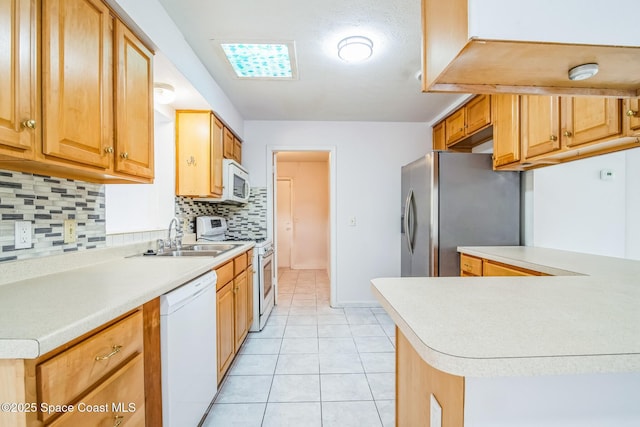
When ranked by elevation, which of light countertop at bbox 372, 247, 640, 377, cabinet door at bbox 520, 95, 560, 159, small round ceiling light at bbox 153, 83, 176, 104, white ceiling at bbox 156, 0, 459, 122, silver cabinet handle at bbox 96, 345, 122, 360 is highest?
white ceiling at bbox 156, 0, 459, 122

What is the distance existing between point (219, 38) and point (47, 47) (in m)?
1.07

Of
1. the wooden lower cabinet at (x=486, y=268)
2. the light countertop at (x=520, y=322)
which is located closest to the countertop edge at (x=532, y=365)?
the light countertop at (x=520, y=322)

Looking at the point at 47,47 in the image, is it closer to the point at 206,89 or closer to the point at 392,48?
the point at 206,89

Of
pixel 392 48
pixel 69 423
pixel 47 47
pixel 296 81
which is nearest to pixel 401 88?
pixel 392 48

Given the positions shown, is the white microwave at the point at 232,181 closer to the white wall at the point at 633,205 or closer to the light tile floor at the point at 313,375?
the light tile floor at the point at 313,375

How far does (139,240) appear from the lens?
183 centimetres

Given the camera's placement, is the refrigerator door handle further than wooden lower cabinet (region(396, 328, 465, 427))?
Yes

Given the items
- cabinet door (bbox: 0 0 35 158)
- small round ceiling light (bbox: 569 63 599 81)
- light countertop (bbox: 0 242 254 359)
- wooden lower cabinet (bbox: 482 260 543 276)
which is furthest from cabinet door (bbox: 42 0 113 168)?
wooden lower cabinet (bbox: 482 260 543 276)

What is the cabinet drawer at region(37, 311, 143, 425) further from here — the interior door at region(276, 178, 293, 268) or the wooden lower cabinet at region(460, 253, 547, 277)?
the interior door at region(276, 178, 293, 268)

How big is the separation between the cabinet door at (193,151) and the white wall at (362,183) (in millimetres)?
1022

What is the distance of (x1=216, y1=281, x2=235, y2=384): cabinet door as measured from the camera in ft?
5.61

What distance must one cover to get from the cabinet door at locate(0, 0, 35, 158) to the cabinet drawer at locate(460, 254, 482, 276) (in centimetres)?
244

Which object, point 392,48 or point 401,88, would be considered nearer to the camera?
point 392,48

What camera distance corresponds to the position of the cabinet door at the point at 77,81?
93cm
